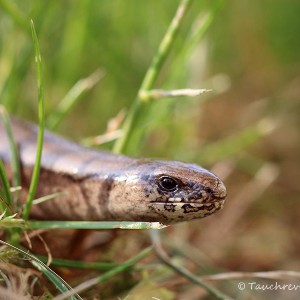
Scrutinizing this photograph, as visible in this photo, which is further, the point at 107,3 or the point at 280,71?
the point at 280,71

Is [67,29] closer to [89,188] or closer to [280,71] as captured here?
[89,188]

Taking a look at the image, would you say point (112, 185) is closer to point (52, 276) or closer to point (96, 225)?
point (96, 225)

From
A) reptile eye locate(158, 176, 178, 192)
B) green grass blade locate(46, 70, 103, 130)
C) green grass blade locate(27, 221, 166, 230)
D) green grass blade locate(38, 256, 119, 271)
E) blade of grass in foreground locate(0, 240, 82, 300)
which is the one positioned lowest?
green grass blade locate(38, 256, 119, 271)

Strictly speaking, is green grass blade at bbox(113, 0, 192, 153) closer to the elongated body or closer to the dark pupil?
the elongated body

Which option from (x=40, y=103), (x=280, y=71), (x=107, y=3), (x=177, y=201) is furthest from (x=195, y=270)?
(x=280, y=71)

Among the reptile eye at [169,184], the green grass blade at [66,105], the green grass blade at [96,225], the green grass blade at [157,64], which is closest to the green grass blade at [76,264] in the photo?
the green grass blade at [96,225]

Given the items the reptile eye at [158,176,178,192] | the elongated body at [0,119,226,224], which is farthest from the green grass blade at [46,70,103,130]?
the reptile eye at [158,176,178,192]

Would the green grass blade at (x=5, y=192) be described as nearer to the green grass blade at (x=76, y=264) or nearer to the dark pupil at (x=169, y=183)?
the green grass blade at (x=76, y=264)
